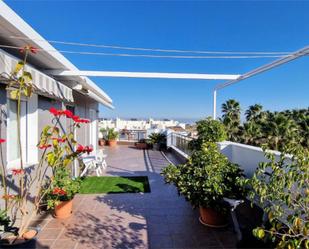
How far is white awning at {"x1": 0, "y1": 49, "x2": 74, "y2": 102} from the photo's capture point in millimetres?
2973

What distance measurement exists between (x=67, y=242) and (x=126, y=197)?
7.69ft

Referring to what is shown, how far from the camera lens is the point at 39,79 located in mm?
3861

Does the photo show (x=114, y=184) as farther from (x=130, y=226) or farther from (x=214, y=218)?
(x=214, y=218)

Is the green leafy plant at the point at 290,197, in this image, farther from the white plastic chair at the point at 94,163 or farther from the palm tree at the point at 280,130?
the palm tree at the point at 280,130

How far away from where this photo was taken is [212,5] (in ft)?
29.1

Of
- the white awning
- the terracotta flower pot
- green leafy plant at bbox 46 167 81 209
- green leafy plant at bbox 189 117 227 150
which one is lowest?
the terracotta flower pot

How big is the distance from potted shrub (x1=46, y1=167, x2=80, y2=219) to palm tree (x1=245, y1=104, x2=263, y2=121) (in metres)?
25.4

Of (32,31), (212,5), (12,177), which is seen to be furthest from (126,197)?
(212,5)

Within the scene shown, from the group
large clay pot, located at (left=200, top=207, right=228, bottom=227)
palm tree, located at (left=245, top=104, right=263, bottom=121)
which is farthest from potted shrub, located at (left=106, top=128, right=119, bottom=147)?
palm tree, located at (left=245, top=104, right=263, bottom=121)

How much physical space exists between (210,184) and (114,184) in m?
4.00

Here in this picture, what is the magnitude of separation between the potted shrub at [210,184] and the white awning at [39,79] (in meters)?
2.86

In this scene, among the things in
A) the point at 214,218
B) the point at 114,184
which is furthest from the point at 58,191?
the point at 114,184

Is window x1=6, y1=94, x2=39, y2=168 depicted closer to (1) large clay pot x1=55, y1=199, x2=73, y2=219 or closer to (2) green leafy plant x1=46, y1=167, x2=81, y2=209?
(2) green leafy plant x1=46, y1=167, x2=81, y2=209

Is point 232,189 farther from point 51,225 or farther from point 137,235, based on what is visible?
point 51,225
